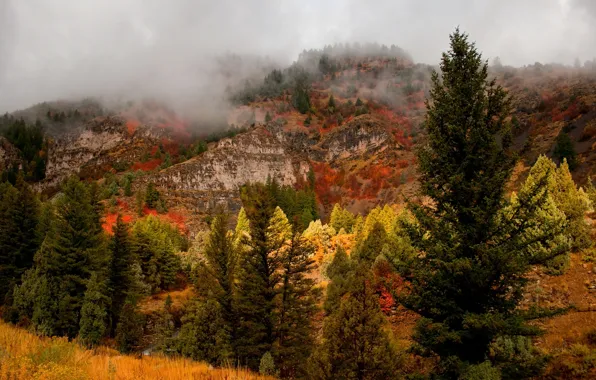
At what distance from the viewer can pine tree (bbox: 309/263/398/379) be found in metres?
9.91

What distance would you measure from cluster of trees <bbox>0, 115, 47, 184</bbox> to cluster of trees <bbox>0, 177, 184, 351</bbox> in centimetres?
12747

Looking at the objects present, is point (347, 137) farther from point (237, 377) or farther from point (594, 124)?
point (237, 377)

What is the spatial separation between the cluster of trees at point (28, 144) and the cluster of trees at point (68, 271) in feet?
418

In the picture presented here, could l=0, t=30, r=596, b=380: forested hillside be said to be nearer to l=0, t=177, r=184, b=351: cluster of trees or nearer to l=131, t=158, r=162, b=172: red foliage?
l=0, t=177, r=184, b=351: cluster of trees

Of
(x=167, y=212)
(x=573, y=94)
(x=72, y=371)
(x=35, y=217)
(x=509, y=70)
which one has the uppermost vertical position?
(x=509, y=70)

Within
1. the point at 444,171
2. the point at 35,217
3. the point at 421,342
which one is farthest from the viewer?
the point at 35,217

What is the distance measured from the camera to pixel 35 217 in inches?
1293

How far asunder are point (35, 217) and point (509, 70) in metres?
225

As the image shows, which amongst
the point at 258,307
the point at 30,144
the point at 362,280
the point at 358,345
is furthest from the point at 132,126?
the point at 358,345

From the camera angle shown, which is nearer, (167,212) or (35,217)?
(35,217)

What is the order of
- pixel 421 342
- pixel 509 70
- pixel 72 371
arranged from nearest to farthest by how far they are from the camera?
pixel 72 371, pixel 421 342, pixel 509 70

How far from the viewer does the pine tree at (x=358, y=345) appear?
9.91 m

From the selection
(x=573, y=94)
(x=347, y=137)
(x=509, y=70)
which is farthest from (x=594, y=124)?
(x=509, y=70)

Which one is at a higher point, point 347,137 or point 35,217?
point 347,137
